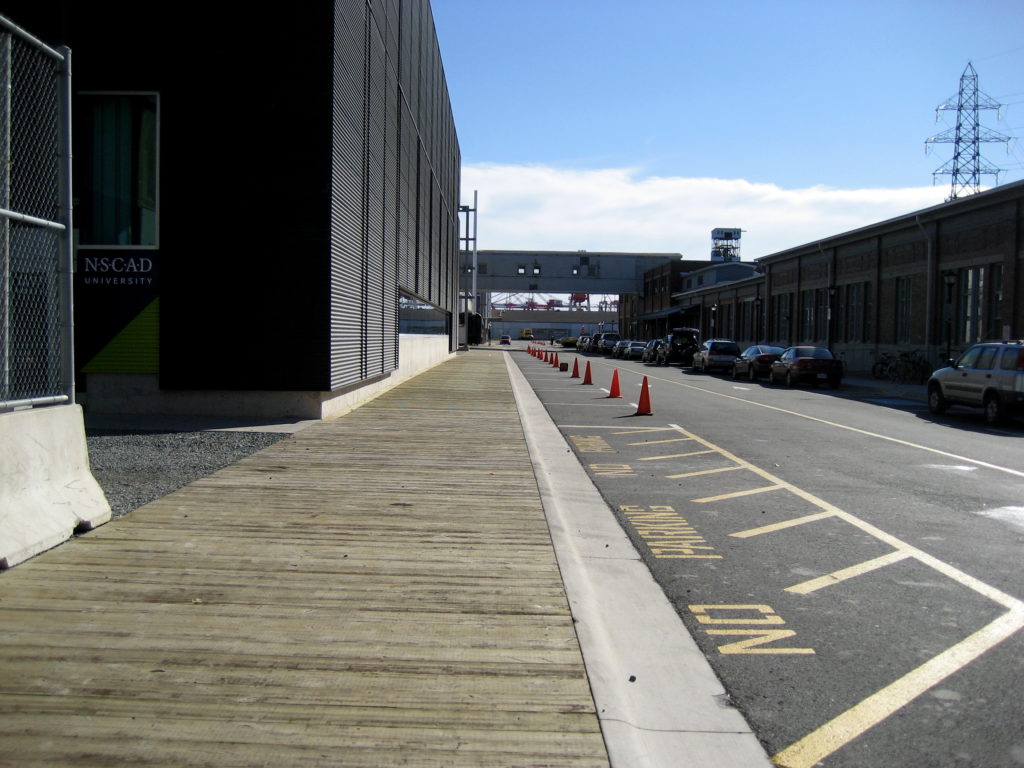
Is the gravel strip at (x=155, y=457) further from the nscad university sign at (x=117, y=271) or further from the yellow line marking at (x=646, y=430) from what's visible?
the yellow line marking at (x=646, y=430)

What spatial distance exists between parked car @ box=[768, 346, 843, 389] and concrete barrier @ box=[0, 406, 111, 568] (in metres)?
26.3

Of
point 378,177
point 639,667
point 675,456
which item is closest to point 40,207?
point 639,667

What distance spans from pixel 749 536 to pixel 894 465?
201 inches

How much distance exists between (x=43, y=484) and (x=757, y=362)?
31.0m

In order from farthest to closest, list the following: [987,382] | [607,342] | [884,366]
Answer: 1. [607,342]
2. [884,366]
3. [987,382]

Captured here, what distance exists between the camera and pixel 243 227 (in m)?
13.9

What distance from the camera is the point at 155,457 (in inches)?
400

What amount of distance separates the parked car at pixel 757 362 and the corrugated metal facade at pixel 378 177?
13.1 m

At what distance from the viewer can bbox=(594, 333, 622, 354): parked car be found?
2854 inches

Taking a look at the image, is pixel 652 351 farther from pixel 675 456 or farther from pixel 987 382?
pixel 675 456

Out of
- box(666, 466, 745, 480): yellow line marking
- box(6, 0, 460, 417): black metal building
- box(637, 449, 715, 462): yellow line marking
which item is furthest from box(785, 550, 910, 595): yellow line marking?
box(6, 0, 460, 417): black metal building

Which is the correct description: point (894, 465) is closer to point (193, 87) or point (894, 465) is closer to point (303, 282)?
point (303, 282)

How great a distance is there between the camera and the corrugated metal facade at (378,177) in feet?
49.5

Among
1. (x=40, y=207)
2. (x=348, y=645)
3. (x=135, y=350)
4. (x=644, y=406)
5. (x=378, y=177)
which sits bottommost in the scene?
(x=348, y=645)
